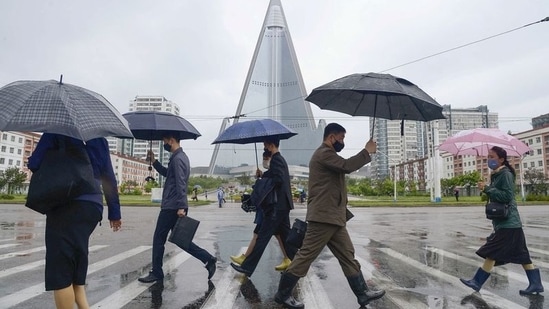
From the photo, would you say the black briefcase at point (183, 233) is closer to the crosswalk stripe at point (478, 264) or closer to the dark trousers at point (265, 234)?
the dark trousers at point (265, 234)

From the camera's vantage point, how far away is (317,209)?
3.79 meters

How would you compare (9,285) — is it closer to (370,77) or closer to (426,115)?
(370,77)

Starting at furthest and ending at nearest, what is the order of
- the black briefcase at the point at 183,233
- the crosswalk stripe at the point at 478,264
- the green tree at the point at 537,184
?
the green tree at the point at 537,184 → the crosswalk stripe at the point at 478,264 → the black briefcase at the point at 183,233

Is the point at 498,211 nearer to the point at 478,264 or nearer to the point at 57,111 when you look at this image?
the point at 478,264

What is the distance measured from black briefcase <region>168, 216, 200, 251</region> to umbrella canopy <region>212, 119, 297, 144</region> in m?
1.46

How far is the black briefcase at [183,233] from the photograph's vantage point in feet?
15.0

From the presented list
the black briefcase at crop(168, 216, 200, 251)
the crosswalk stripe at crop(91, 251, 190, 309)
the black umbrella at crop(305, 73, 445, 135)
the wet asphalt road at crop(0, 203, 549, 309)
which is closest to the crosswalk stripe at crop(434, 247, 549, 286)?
the wet asphalt road at crop(0, 203, 549, 309)

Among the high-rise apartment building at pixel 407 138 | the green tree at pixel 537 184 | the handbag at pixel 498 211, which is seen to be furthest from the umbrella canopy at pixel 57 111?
the high-rise apartment building at pixel 407 138

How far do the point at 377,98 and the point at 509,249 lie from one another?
2.22 m

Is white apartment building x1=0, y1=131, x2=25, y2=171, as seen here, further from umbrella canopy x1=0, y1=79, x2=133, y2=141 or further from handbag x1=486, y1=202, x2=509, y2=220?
handbag x1=486, y1=202, x2=509, y2=220

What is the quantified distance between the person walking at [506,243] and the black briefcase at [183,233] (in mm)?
3193

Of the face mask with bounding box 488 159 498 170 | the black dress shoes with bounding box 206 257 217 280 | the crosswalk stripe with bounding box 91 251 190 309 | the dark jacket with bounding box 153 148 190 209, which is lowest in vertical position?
the crosswalk stripe with bounding box 91 251 190 309

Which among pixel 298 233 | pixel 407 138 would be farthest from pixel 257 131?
pixel 407 138

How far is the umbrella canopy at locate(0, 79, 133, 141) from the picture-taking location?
2.56 m
